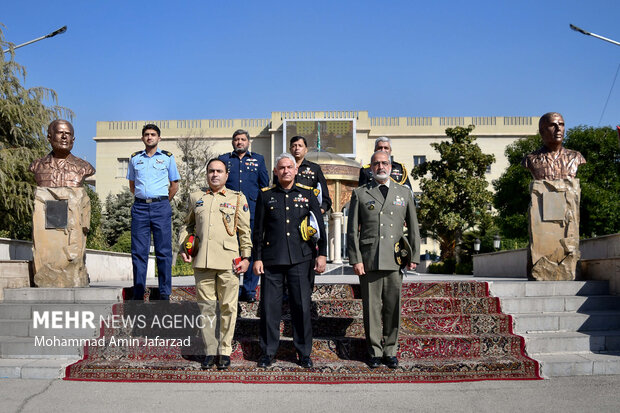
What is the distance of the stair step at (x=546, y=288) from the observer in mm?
6965

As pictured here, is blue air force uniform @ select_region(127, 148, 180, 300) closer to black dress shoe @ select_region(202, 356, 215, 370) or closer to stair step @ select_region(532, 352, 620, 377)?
black dress shoe @ select_region(202, 356, 215, 370)

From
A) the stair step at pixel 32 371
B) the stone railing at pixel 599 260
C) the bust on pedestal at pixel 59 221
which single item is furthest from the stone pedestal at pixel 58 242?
the stone railing at pixel 599 260

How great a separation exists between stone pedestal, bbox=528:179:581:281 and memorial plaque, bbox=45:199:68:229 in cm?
617

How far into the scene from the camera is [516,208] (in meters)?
31.2

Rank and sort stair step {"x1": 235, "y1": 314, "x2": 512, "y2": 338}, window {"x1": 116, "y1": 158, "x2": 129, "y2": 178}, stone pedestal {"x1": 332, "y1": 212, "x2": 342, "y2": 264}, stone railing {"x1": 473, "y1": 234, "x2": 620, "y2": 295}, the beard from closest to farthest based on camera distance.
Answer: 1. the beard
2. stair step {"x1": 235, "y1": 314, "x2": 512, "y2": 338}
3. stone railing {"x1": 473, "y1": 234, "x2": 620, "y2": 295}
4. stone pedestal {"x1": 332, "y1": 212, "x2": 342, "y2": 264}
5. window {"x1": 116, "y1": 158, "x2": 129, "y2": 178}

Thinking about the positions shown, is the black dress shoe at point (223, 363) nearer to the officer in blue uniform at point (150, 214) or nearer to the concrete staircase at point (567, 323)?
the officer in blue uniform at point (150, 214)

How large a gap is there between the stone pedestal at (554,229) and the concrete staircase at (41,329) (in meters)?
5.42

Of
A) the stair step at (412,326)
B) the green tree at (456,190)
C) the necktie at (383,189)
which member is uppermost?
the green tree at (456,190)

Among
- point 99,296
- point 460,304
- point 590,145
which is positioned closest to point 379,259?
point 460,304

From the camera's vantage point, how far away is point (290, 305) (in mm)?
5426

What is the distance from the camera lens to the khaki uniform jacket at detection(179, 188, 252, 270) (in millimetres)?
5312

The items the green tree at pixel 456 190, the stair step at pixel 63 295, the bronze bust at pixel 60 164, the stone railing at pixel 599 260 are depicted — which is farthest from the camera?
the green tree at pixel 456 190

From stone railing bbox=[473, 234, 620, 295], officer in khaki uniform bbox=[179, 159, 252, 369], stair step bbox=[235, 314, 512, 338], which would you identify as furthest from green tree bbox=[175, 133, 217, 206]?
officer in khaki uniform bbox=[179, 159, 252, 369]

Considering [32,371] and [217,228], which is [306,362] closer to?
[217,228]
